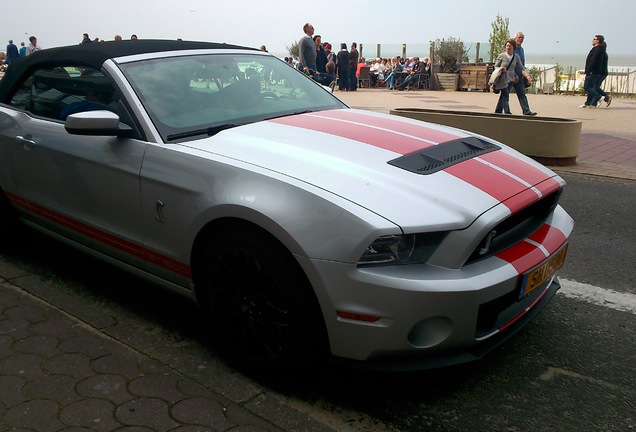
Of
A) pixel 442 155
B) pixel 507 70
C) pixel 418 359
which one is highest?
pixel 507 70

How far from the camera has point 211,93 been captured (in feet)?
11.3

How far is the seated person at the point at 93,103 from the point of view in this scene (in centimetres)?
337

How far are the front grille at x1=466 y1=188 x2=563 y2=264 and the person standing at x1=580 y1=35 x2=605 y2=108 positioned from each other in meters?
14.0

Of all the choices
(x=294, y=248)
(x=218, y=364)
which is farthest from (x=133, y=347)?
(x=294, y=248)

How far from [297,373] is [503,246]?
1041 mm

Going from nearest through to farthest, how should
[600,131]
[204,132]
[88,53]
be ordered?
1. [204,132]
2. [88,53]
3. [600,131]

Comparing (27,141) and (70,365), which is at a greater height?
(27,141)

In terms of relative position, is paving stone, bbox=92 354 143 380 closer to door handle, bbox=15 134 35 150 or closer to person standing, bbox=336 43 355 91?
door handle, bbox=15 134 35 150

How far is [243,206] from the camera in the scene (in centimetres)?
255

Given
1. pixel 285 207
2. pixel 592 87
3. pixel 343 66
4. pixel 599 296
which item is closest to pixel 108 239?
pixel 285 207

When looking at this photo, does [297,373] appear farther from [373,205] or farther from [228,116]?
[228,116]

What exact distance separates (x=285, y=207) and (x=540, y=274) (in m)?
1.18

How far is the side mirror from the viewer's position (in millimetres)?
3021

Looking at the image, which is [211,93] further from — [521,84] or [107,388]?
[521,84]
